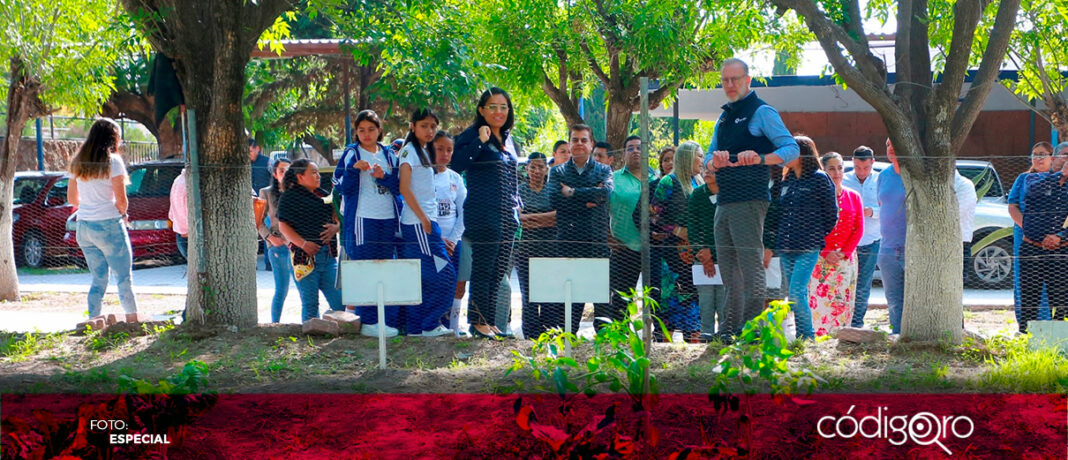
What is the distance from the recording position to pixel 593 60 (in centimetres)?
1087

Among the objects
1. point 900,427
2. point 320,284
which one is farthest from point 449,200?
point 900,427

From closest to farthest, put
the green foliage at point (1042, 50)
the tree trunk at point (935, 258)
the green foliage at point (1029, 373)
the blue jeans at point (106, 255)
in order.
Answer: the green foliage at point (1029, 373), the tree trunk at point (935, 258), the blue jeans at point (106, 255), the green foliage at point (1042, 50)

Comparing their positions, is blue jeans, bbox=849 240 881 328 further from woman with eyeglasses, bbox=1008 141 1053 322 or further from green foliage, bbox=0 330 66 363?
green foliage, bbox=0 330 66 363

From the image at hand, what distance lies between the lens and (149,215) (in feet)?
46.2

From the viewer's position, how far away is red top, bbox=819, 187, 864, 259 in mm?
7473

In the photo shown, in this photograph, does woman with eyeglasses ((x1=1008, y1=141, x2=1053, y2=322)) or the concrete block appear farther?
woman with eyeglasses ((x1=1008, y1=141, x2=1053, y2=322))

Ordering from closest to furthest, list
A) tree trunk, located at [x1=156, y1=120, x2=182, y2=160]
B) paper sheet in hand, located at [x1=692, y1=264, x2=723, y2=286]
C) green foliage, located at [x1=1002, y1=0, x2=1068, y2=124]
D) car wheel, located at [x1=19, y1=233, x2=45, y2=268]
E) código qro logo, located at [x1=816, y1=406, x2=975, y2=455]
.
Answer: código qro logo, located at [x1=816, y1=406, x2=975, y2=455] → paper sheet in hand, located at [x1=692, y1=264, x2=723, y2=286] → green foliage, located at [x1=1002, y1=0, x2=1068, y2=124] → car wheel, located at [x1=19, y1=233, x2=45, y2=268] → tree trunk, located at [x1=156, y1=120, x2=182, y2=160]

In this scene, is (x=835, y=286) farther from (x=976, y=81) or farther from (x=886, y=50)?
(x=886, y=50)

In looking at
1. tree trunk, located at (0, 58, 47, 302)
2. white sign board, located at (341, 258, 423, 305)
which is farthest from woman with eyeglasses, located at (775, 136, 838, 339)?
tree trunk, located at (0, 58, 47, 302)

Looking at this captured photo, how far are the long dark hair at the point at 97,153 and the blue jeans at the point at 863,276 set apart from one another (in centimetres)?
599

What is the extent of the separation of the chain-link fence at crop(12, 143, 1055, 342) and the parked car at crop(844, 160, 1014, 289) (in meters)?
2.72

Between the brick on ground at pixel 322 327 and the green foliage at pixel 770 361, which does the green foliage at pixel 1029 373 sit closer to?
the green foliage at pixel 770 361

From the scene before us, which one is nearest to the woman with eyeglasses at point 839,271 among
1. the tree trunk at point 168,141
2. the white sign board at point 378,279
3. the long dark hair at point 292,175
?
the white sign board at point 378,279

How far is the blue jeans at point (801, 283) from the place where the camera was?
23.3 ft
